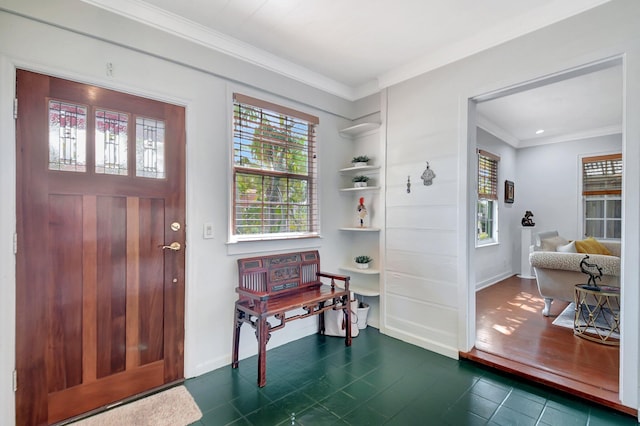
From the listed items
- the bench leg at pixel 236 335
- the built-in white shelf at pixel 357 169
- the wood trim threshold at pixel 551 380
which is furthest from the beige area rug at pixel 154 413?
the built-in white shelf at pixel 357 169

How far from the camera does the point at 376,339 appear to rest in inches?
124

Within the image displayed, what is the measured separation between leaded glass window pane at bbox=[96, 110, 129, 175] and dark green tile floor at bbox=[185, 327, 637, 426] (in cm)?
172

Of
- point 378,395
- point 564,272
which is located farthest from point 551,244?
point 378,395

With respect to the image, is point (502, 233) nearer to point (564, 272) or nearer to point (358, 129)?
point (564, 272)

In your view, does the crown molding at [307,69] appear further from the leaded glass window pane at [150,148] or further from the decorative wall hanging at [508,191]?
the decorative wall hanging at [508,191]

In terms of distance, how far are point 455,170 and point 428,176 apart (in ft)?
0.85

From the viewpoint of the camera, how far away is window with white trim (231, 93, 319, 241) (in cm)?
276

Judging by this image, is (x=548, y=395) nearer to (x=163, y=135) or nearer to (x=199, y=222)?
(x=199, y=222)

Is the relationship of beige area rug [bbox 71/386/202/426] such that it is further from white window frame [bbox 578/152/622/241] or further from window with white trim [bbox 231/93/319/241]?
white window frame [bbox 578/152/622/241]

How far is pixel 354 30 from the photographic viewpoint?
8.08 feet

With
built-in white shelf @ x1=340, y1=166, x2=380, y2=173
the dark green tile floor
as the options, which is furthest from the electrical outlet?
built-in white shelf @ x1=340, y1=166, x2=380, y2=173

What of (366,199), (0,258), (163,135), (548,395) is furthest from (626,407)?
(0,258)

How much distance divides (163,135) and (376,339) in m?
2.79

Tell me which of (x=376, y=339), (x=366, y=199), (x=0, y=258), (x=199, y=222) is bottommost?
(x=376, y=339)
